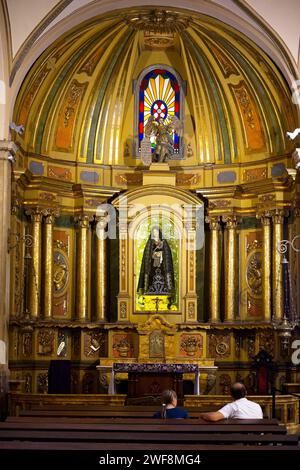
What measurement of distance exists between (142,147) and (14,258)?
444 centimetres

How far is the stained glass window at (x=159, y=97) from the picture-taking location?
22.9 meters

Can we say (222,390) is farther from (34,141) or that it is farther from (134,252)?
(34,141)

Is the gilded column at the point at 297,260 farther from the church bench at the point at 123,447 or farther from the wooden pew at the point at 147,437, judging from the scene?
the church bench at the point at 123,447

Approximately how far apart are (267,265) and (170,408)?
11029mm

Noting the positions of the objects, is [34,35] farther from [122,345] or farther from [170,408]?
[170,408]

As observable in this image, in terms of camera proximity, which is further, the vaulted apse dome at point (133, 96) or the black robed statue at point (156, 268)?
the black robed statue at point (156, 268)

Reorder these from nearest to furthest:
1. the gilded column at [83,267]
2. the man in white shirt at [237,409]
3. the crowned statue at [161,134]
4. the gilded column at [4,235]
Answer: the man in white shirt at [237,409], the gilded column at [4,235], the gilded column at [83,267], the crowned statue at [161,134]

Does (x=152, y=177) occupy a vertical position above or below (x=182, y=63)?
below

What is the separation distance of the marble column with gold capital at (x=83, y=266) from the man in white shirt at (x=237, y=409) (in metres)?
Result: 11.7

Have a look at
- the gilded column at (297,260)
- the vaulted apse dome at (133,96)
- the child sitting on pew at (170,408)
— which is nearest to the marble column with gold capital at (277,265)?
the gilded column at (297,260)

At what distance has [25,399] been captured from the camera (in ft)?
55.6

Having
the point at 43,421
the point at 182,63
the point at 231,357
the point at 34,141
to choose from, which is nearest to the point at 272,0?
the point at 182,63

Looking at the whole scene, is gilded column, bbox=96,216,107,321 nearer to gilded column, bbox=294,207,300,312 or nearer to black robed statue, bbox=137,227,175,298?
black robed statue, bbox=137,227,175,298

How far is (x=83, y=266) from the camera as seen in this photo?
21.9 meters
